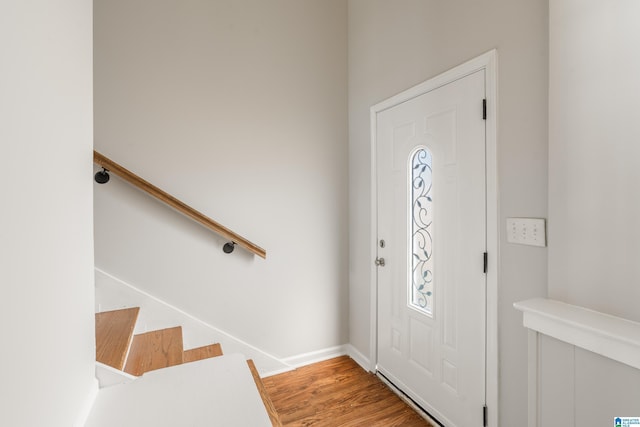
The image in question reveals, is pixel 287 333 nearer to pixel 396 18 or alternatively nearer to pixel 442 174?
pixel 442 174

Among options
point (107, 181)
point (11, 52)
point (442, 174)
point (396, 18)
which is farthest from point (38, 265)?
point (396, 18)

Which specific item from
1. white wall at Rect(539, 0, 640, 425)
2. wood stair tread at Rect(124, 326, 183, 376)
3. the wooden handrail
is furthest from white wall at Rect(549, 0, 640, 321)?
wood stair tread at Rect(124, 326, 183, 376)

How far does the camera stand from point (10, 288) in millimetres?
395

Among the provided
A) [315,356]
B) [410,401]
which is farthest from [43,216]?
[315,356]

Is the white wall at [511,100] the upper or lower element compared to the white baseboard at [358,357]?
upper

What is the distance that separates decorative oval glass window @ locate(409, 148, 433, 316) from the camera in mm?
1709

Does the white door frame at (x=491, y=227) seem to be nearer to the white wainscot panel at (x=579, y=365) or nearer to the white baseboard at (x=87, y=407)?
the white wainscot panel at (x=579, y=365)

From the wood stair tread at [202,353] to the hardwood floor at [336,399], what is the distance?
1.72 ft

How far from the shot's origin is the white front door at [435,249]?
55.9 inches

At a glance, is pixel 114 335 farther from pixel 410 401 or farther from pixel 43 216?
pixel 410 401

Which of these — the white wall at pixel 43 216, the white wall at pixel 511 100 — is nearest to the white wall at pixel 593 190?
the white wall at pixel 511 100

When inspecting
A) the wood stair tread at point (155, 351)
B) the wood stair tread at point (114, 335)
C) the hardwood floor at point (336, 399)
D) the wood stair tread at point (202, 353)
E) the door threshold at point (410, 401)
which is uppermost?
the wood stair tread at point (114, 335)

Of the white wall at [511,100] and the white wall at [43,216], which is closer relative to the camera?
the white wall at [43,216]

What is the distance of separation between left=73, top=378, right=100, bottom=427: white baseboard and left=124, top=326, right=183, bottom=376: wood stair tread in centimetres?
71
